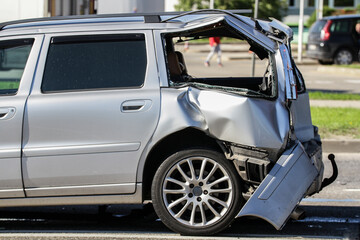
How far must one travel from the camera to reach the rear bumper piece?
222 inches

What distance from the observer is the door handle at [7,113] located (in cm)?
584

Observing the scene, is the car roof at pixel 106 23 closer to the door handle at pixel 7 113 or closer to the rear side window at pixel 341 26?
the door handle at pixel 7 113

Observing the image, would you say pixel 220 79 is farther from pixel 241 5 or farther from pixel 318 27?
pixel 241 5

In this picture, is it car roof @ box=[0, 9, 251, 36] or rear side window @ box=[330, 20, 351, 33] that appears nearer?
car roof @ box=[0, 9, 251, 36]

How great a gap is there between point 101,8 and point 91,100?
40.8 feet

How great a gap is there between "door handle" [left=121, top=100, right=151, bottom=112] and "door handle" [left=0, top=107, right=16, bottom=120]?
0.85 m

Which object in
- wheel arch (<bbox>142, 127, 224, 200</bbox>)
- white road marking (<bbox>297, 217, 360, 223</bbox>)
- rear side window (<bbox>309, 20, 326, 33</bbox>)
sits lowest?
white road marking (<bbox>297, 217, 360, 223</bbox>)

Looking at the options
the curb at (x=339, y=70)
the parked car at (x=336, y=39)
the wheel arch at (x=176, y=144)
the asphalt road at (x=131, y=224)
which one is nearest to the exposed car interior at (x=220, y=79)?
the wheel arch at (x=176, y=144)

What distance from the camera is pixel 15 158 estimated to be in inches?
229

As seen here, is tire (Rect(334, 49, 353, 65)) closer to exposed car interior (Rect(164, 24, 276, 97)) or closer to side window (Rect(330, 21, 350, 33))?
side window (Rect(330, 21, 350, 33))

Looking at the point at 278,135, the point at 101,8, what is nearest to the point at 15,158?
the point at 278,135

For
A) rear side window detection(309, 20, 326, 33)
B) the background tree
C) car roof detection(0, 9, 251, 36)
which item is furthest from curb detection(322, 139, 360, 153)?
the background tree

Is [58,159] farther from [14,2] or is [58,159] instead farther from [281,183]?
[14,2]

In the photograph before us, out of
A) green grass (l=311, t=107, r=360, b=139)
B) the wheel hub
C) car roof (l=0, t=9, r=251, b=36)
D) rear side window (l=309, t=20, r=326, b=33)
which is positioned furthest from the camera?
rear side window (l=309, t=20, r=326, b=33)
